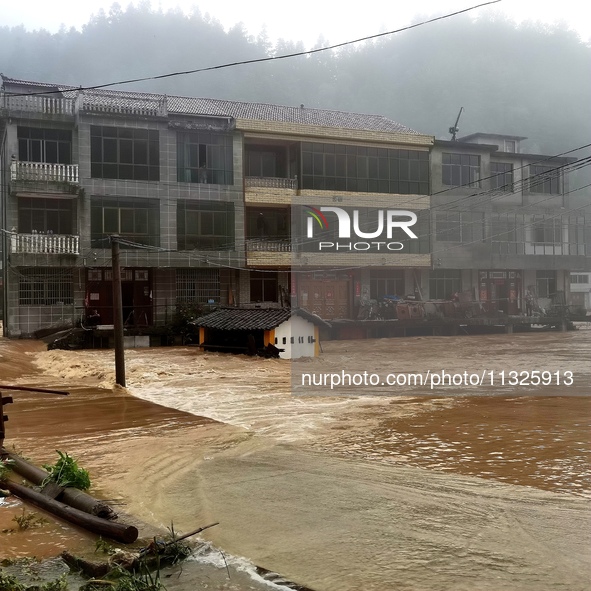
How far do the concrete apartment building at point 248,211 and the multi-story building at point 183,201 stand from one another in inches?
2.7

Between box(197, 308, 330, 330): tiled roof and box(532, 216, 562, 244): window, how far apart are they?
70.4 feet

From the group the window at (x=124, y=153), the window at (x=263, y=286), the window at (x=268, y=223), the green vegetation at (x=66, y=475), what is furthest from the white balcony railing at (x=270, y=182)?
the green vegetation at (x=66, y=475)

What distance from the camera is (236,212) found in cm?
3684

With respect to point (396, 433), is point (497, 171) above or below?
above

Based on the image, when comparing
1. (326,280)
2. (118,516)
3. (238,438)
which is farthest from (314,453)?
(326,280)

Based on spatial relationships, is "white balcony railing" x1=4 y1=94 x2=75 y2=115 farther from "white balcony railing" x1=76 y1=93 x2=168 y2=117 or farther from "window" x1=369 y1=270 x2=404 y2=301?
"window" x1=369 y1=270 x2=404 y2=301

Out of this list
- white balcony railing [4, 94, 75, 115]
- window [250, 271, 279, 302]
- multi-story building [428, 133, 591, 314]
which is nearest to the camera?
white balcony railing [4, 94, 75, 115]

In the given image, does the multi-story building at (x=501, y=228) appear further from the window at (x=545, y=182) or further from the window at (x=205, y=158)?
the window at (x=205, y=158)

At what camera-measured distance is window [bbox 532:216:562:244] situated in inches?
1740

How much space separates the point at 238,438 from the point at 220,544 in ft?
17.4

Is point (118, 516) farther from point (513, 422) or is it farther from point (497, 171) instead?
point (497, 171)

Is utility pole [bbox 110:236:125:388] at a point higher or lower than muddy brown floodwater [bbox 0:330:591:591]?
higher

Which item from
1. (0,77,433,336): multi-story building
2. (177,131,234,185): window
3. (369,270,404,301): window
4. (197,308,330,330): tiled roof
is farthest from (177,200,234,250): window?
(369,270,404,301): window

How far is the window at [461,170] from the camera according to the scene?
4262 centimetres
